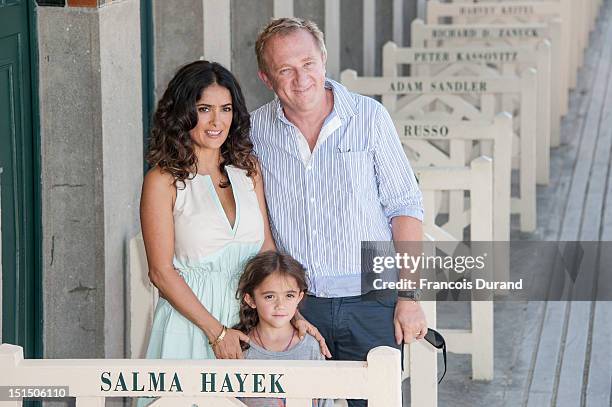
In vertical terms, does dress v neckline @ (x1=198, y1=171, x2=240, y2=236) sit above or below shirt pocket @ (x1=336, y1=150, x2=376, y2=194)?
below

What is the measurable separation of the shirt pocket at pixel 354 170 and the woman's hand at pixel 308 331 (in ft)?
1.27

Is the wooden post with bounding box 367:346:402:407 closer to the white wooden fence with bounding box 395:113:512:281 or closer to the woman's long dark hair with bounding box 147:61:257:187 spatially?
the woman's long dark hair with bounding box 147:61:257:187

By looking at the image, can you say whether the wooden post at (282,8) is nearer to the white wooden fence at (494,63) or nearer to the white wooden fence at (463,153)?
the white wooden fence at (494,63)

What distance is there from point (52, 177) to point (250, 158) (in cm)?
105

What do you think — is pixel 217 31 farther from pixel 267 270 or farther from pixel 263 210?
pixel 267 270

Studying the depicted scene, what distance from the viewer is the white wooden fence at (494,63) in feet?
29.3

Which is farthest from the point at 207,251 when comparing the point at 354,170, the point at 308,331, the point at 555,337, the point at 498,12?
the point at 498,12

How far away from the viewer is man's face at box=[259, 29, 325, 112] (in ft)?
12.4

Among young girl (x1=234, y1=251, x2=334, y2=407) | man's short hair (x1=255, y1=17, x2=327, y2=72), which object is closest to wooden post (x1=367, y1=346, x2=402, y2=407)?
young girl (x1=234, y1=251, x2=334, y2=407)

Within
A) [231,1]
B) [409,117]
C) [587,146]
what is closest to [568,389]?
[409,117]

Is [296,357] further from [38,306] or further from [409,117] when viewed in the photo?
[409,117]

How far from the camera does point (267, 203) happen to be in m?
4.00

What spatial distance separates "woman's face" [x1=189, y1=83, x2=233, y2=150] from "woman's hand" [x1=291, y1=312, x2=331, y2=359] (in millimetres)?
546

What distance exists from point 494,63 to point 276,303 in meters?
5.79
